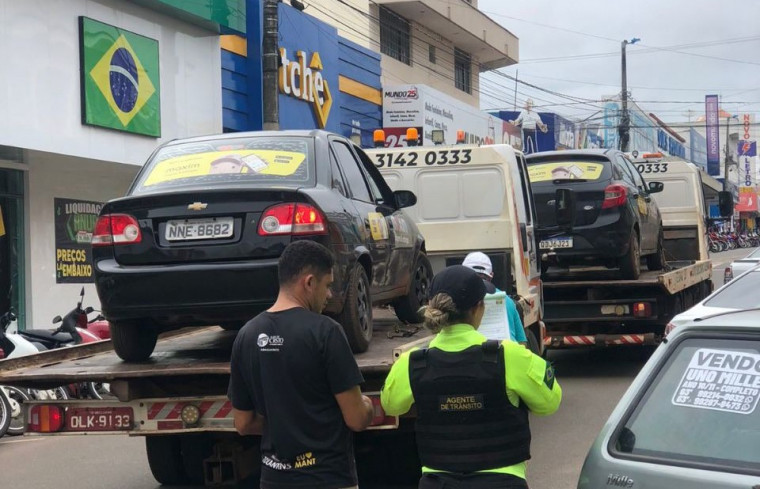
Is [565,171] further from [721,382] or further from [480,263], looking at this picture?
[721,382]

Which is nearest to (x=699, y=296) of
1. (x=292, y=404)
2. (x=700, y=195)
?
(x=700, y=195)

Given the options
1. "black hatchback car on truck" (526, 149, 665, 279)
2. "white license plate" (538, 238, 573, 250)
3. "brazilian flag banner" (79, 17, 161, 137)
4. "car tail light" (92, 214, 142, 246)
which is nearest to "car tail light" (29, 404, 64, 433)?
"car tail light" (92, 214, 142, 246)

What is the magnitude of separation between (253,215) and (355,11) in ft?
83.3

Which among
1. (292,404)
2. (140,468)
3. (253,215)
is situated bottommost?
(140,468)

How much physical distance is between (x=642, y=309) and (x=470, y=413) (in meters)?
8.86

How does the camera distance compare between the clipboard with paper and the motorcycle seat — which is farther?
the motorcycle seat

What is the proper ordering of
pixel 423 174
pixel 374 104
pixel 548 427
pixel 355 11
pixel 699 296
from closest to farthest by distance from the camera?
pixel 548 427 < pixel 423 174 < pixel 699 296 < pixel 374 104 < pixel 355 11

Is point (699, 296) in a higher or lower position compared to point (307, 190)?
lower

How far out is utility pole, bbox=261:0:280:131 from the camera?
16172mm

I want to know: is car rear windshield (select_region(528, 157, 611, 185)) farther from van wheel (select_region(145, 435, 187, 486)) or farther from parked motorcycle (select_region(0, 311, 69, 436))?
van wheel (select_region(145, 435, 187, 486))

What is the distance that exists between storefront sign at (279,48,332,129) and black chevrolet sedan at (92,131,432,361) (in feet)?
43.7

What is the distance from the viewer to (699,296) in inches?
609

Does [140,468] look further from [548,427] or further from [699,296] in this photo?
[699,296]

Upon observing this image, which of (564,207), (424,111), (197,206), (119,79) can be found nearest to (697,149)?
(424,111)
